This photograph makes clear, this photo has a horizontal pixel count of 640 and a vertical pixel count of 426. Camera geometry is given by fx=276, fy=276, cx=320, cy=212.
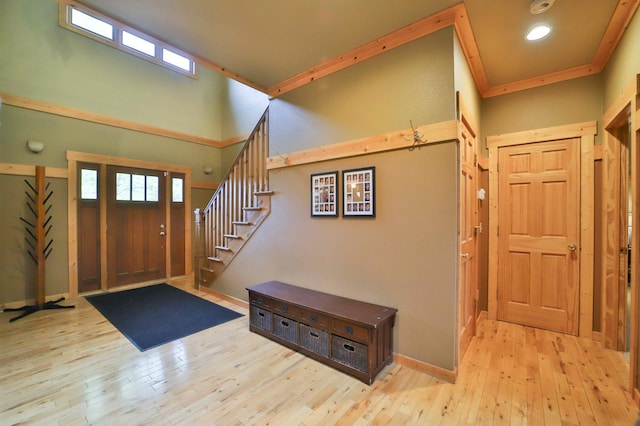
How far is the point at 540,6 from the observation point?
2.03m

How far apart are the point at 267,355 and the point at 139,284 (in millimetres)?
3803

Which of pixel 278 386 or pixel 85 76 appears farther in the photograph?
pixel 85 76

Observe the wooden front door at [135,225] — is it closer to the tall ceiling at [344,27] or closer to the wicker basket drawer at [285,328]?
the tall ceiling at [344,27]

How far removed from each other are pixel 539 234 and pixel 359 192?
2225mm

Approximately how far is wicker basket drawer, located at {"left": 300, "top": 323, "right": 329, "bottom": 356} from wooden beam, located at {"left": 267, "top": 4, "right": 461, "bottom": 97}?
8.64 feet

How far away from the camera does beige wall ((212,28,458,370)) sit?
225 centimetres

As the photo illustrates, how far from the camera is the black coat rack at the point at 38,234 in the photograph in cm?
384

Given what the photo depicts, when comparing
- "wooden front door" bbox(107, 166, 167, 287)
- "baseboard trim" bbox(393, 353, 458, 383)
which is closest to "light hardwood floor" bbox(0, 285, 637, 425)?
"baseboard trim" bbox(393, 353, 458, 383)

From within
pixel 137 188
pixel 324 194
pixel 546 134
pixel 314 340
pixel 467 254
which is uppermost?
pixel 546 134

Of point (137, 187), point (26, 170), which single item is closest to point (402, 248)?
point (137, 187)

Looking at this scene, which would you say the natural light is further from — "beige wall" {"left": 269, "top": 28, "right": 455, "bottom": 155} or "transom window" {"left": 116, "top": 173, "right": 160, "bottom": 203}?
"beige wall" {"left": 269, "top": 28, "right": 455, "bottom": 155}

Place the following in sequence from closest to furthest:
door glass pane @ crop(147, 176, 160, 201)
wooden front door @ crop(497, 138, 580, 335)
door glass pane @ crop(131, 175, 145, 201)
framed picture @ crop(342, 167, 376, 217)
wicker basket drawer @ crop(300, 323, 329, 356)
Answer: wicker basket drawer @ crop(300, 323, 329, 356)
framed picture @ crop(342, 167, 376, 217)
wooden front door @ crop(497, 138, 580, 335)
door glass pane @ crop(131, 175, 145, 201)
door glass pane @ crop(147, 176, 160, 201)

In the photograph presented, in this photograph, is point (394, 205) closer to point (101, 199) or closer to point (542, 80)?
point (542, 80)

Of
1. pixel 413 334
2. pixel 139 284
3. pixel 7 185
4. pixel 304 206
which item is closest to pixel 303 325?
pixel 413 334
